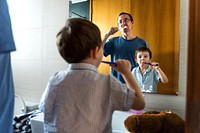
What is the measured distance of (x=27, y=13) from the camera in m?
1.79

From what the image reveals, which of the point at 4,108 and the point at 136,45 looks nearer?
the point at 4,108

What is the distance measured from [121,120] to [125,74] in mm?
428

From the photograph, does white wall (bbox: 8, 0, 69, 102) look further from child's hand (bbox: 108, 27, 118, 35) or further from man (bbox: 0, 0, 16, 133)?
man (bbox: 0, 0, 16, 133)

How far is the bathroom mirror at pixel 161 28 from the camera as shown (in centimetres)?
112

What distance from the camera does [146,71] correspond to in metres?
1.21

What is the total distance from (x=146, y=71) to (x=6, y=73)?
0.79 metres

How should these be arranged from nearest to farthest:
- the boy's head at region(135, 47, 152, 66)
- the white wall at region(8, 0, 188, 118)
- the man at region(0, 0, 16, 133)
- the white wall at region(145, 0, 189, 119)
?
the man at region(0, 0, 16, 133) → the white wall at region(145, 0, 189, 119) → the boy's head at region(135, 47, 152, 66) → the white wall at region(8, 0, 188, 118)

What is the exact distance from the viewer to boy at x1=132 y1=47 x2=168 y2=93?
1190mm

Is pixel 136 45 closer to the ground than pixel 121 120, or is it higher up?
higher up

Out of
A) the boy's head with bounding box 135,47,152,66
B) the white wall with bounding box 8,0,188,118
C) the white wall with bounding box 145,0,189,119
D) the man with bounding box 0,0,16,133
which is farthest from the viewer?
the white wall with bounding box 8,0,188,118

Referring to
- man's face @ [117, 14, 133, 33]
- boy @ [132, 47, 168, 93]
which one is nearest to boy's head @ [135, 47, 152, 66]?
boy @ [132, 47, 168, 93]

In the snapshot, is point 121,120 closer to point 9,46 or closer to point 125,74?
point 125,74

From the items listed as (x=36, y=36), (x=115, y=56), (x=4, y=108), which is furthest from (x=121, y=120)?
(x=36, y=36)

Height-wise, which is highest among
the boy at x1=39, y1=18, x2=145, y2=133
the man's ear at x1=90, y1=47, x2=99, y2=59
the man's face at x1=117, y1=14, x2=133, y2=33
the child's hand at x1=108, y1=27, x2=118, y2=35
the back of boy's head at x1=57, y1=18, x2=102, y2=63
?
the man's face at x1=117, y1=14, x2=133, y2=33
